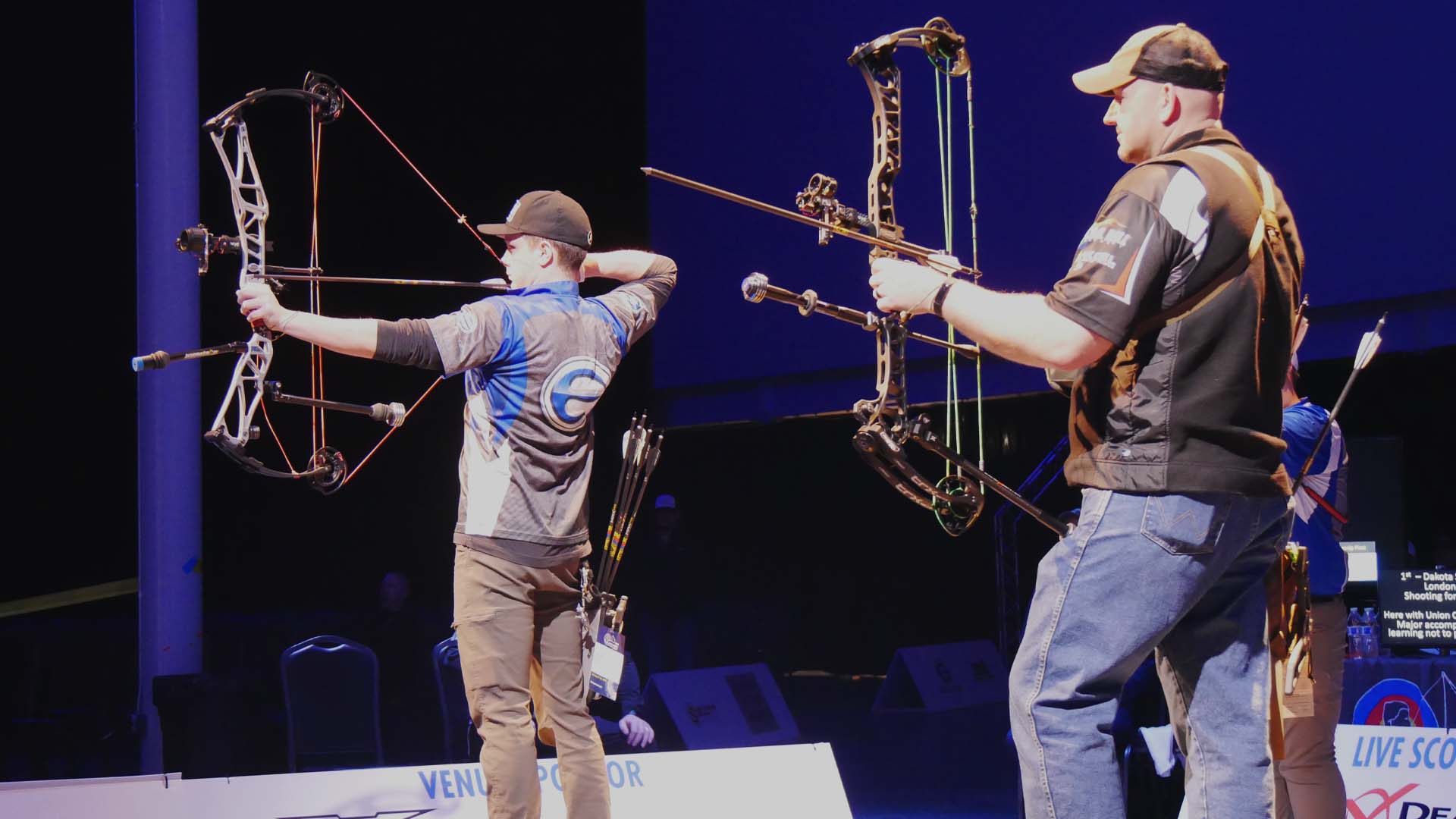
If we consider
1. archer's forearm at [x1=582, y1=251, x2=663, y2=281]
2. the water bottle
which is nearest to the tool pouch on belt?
archer's forearm at [x1=582, y1=251, x2=663, y2=281]

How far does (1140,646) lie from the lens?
1812 millimetres

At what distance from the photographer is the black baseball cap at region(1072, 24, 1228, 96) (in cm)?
194

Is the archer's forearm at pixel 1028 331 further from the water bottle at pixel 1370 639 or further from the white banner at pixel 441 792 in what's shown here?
the water bottle at pixel 1370 639

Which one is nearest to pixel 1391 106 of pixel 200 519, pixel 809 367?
pixel 809 367

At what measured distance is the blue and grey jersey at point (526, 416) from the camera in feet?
9.55

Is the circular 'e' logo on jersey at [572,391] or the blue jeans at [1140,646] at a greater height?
the circular 'e' logo on jersey at [572,391]

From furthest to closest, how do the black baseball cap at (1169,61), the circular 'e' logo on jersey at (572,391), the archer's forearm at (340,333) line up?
the circular 'e' logo on jersey at (572,391) → the archer's forearm at (340,333) → the black baseball cap at (1169,61)

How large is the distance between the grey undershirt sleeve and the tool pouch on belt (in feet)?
5.52

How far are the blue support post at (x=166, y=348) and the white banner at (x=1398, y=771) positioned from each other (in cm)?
409

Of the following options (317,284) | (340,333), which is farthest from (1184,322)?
(317,284)

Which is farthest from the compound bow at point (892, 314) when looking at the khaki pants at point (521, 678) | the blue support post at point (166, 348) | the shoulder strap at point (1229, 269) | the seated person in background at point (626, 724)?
the blue support post at point (166, 348)

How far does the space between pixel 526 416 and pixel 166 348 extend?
8.88 ft

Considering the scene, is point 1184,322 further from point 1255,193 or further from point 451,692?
point 451,692

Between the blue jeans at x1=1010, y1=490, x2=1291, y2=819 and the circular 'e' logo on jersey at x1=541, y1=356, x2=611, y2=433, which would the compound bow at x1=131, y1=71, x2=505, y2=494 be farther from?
the blue jeans at x1=1010, y1=490, x2=1291, y2=819
